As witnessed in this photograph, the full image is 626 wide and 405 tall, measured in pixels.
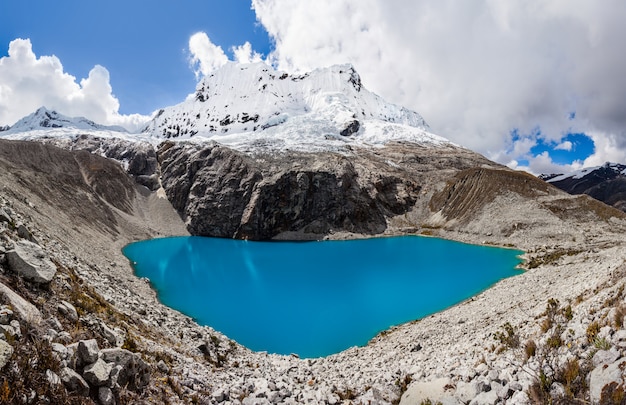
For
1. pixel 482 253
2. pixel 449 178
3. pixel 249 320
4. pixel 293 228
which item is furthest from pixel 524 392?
pixel 449 178

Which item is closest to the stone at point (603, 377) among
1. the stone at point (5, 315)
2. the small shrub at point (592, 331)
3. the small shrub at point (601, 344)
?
the small shrub at point (601, 344)

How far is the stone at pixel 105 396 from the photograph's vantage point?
665 cm

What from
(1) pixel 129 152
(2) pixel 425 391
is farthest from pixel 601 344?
(1) pixel 129 152

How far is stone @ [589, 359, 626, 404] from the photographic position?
6.30m

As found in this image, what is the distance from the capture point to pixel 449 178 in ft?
357

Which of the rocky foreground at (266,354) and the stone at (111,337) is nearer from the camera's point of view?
the rocky foreground at (266,354)

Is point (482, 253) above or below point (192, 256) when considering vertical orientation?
above

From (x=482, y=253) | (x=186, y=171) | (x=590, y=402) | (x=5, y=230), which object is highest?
(x=186, y=171)

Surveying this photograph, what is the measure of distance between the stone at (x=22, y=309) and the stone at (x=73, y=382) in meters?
2.02

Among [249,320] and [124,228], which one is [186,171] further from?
[249,320]

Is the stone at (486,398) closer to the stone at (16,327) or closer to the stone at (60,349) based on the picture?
the stone at (60,349)

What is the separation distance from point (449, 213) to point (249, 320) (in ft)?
250

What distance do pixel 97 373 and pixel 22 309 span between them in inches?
110

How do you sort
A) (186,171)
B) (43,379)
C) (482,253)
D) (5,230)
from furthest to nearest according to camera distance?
(186,171) < (482,253) < (5,230) < (43,379)
